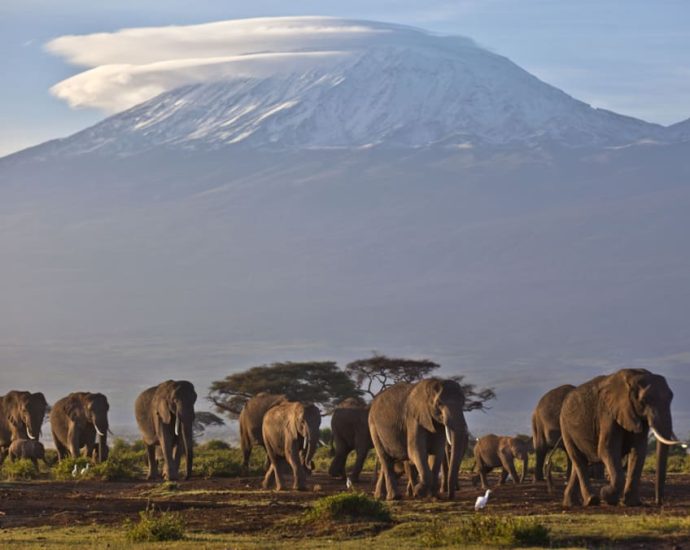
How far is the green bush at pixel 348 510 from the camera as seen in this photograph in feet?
70.7

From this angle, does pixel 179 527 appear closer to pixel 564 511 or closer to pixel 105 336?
pixel 564 511

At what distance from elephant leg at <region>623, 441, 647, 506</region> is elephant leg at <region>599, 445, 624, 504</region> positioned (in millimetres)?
122

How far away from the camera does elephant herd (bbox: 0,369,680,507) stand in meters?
22.3

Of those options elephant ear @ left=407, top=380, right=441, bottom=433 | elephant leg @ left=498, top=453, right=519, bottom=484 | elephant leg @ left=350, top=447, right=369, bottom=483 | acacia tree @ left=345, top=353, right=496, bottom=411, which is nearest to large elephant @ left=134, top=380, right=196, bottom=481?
elephant leg @ left=350, top=447, right=369, bottom=483

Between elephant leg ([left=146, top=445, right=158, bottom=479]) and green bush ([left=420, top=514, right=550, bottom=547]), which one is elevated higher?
elephant leg ([left=146, top=445, right=158, bottom=479])

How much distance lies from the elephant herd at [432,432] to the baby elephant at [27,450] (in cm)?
113

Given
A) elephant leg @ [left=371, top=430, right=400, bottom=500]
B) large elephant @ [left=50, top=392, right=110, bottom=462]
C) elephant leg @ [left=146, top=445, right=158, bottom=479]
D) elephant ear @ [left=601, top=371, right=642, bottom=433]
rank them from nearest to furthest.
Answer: elephant ear @ [left=601, top=371, right=642, bottom=433] → elephant leg @ [left=371, top=430, right=400, bottom=500] → elephant leg @ [left=146, top=445, right=158, bottom=479] → large elephant @ [left=50, top=392, right=110, bottom=462]

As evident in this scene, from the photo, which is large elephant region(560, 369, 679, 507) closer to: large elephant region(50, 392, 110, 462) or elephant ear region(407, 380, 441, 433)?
elephant ear region(407, 380, 441, 433)

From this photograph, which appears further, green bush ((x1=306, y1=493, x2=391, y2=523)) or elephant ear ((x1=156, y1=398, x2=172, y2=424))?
elephant ear ((x1=156, y1=398, x2=172, y2=424))

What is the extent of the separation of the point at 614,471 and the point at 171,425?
1370cm

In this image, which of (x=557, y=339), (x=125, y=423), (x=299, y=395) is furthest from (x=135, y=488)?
(x=557, y=339)

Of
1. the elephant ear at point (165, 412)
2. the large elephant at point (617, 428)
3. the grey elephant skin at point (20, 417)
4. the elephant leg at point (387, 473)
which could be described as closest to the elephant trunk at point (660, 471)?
the large elephant at point (617, 428)

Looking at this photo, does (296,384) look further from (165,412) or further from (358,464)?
(358,464)

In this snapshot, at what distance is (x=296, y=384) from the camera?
200 ft
